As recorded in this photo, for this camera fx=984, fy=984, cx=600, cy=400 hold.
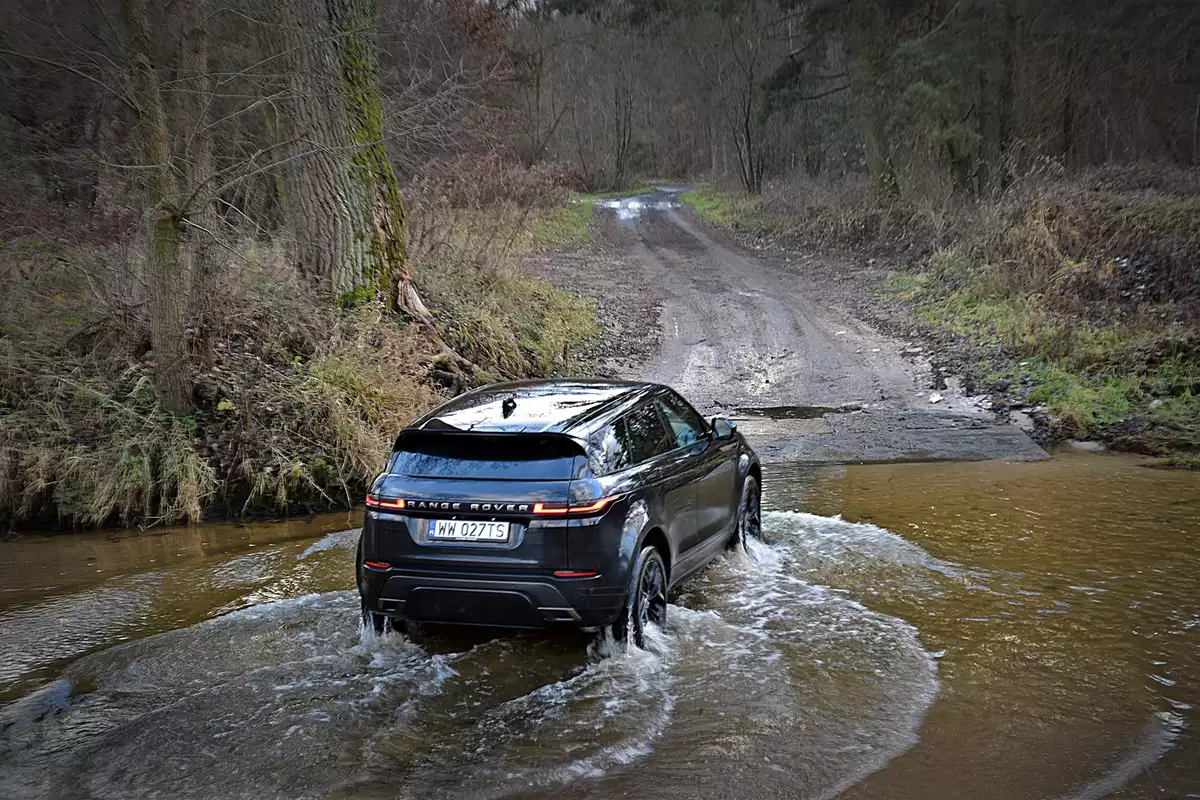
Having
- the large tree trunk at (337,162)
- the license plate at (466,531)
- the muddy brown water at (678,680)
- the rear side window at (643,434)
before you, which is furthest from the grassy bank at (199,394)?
the license plate at (466,531)

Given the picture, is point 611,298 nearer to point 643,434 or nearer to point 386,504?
point 643,434

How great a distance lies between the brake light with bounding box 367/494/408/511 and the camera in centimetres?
586

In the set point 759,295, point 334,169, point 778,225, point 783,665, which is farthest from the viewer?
point 778,225

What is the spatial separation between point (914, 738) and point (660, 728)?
1.28 meters

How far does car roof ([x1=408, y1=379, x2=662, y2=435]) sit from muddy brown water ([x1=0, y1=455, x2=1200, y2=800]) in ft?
4.71

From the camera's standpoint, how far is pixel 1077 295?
56.4ft

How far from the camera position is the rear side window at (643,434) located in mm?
6379

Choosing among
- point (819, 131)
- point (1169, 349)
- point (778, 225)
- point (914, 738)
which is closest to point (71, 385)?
point (914, 738)

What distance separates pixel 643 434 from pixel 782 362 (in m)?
11.0

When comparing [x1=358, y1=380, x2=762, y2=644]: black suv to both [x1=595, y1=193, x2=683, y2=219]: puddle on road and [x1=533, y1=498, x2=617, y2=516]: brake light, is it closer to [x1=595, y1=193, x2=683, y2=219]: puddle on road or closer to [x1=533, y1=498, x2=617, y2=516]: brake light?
[x1=533, y1=498, x2=617, y2=516]: brake light

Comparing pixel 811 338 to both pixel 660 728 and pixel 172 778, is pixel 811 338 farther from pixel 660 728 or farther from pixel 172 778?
pixel 172 778

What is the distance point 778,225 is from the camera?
3219 cm

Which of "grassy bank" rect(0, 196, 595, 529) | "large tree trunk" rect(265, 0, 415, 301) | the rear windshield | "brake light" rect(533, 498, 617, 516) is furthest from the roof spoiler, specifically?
"large tree trunk" rect(265, 0, 415, 301)

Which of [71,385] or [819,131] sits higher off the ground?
[819,131]
